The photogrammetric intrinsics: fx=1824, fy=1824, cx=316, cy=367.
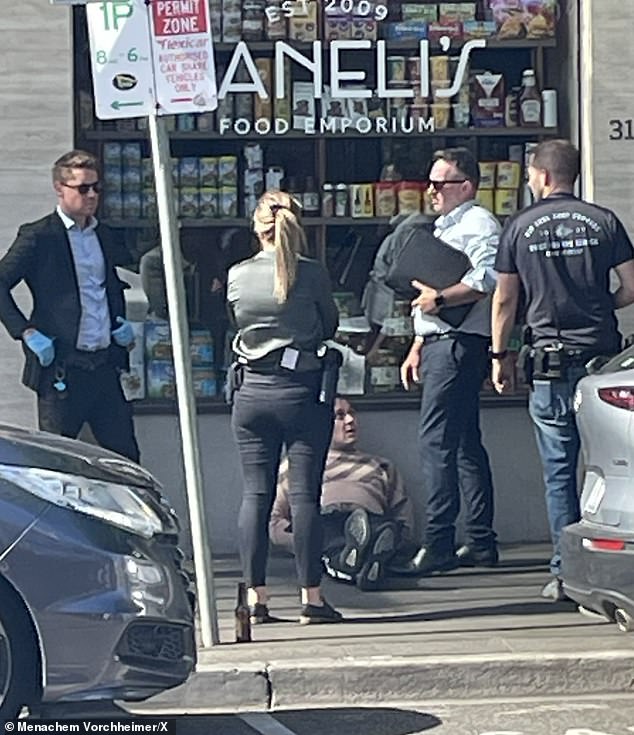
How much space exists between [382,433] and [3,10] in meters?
3.14

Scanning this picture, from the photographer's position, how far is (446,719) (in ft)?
23.5

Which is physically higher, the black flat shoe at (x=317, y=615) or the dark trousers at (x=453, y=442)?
the dark trousers at (x=453, y=442)

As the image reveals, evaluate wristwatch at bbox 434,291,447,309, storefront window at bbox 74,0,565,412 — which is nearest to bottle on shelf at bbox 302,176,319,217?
storefront window at bbox 74,0,565,412

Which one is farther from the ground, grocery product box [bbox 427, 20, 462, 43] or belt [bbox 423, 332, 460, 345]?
grocery product box [bbox 427, 20, 462, 43]

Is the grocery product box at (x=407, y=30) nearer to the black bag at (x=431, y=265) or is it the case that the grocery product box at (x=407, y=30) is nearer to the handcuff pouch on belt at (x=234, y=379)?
the black bag at (x=431, y=265)

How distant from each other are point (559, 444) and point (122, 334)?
90.0 inches

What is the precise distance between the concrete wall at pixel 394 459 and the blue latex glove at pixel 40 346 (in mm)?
1347

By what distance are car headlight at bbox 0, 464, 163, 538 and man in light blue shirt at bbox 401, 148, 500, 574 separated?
310cm

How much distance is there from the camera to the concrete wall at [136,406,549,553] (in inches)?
402

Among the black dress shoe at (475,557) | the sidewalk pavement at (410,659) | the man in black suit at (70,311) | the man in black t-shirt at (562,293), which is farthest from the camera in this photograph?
the black dress shoe at (475,557)

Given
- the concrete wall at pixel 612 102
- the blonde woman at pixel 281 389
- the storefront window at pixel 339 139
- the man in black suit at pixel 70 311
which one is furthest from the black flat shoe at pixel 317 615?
the concrete wall at pixel 612 102

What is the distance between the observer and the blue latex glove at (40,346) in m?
8.93

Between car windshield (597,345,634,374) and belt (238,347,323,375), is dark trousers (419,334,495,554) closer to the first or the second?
belt (238,347,323,375)

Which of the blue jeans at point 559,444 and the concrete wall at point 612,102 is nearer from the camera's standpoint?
the blue jeans at point 559,444
